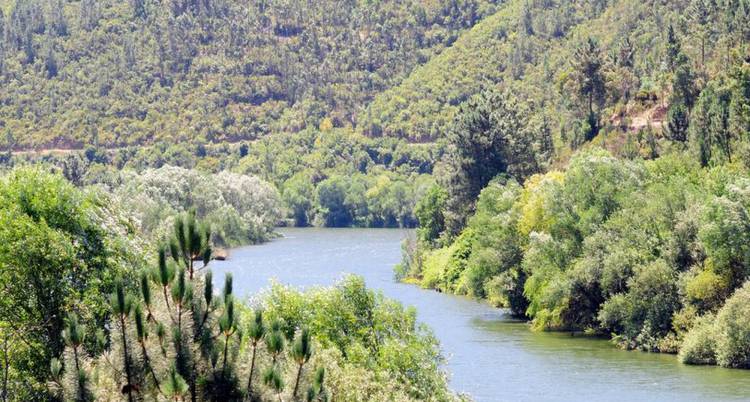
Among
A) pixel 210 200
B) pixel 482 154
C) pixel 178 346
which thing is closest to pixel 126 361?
pixel 178 346

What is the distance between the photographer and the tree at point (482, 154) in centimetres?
10556

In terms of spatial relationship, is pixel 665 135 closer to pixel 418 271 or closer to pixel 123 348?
pixel 418 271

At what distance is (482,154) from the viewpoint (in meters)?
106

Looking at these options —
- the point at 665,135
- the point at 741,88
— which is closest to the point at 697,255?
the point at 741,88

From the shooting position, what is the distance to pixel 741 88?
Answer: 82125 millimetres

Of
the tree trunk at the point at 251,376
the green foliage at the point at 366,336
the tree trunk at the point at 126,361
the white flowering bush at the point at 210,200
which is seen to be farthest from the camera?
the white flowering bush at the point at 210,200

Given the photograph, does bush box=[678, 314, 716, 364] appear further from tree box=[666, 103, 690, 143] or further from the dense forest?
tree box=[666, 103, 690, 143]

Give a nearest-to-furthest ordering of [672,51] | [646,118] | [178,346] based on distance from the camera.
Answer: [178,346] < [672,51] < [646,118]

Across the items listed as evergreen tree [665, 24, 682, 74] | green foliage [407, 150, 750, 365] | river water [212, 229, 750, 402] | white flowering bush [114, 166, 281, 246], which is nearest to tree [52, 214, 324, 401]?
river water [212, 229, 750, 402]

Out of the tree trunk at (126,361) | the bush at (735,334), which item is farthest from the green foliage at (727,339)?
the tree trunk at (126,361)

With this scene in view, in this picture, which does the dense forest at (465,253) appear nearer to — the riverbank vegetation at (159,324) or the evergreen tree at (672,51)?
the riverbank vegetation at (159,324)

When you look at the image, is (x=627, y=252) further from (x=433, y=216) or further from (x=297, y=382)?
(x=297, y=382)

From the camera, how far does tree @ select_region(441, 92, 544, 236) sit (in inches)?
4156

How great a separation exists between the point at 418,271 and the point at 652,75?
2306 cm
